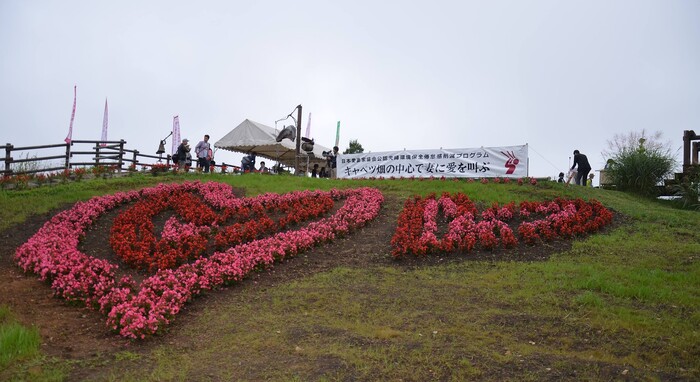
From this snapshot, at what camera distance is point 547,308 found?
23.2ft

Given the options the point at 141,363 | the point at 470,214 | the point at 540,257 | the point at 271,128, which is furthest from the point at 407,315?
the point at 271,128

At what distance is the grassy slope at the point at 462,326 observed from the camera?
5402 millimetres

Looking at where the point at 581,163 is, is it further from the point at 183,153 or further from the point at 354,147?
the point at 354,147

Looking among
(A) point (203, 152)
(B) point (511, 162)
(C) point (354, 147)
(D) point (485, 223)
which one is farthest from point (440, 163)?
(C) point (354, 147)

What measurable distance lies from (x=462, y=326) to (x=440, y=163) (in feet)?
43.1

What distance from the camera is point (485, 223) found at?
37.8 feet

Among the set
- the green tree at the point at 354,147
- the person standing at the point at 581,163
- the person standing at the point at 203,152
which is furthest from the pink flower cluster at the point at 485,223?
the green tree at the point at 354,147

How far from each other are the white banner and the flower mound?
4430 mm

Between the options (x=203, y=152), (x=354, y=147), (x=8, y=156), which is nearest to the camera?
(x=8, y=156)

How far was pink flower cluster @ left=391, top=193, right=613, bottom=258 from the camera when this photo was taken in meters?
10.5

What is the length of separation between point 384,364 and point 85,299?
4667 millimetres

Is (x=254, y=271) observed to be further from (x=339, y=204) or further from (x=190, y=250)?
(x=339, y=204)

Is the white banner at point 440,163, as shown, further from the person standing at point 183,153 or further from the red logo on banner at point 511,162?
the person standing at point 183,153

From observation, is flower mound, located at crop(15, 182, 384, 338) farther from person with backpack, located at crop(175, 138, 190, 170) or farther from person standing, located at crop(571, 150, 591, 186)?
person standing, located at crop(571, 150, 591, 186)
